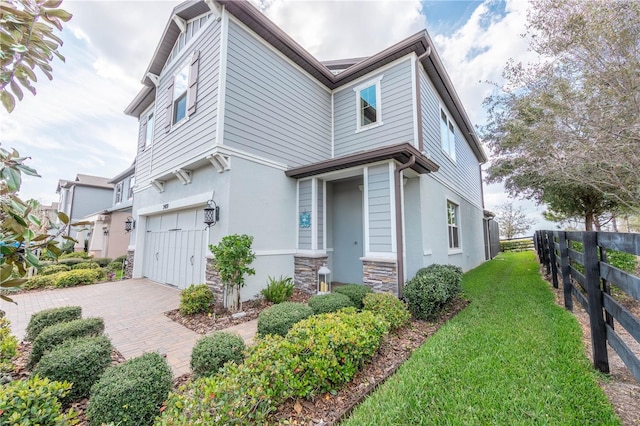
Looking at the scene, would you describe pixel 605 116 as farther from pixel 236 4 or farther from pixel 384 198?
pixel 236 4

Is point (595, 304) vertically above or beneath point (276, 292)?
above

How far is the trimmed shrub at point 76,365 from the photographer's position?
2.49 meters

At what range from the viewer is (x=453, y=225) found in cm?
955

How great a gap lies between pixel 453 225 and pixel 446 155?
2.57 metres

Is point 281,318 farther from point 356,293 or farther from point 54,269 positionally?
point 54,269

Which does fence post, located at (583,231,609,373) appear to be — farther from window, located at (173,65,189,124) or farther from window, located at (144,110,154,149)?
window, located at (144,110,154,149)

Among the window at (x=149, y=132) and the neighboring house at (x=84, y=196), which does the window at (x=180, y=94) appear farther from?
the neighboring house at (x=84, y=196)

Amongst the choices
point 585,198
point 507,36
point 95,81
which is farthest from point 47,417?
point 585,198

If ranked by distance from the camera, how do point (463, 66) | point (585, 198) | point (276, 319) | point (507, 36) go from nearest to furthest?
1. point (276, 319)
2. point (507, 36)
3. point (463, 66)
4. point (585, 198)

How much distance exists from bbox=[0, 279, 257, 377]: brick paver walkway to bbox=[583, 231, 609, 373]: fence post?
4.38 metres

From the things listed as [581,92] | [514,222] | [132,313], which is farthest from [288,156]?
[514,222]

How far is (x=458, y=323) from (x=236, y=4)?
8.19 meters

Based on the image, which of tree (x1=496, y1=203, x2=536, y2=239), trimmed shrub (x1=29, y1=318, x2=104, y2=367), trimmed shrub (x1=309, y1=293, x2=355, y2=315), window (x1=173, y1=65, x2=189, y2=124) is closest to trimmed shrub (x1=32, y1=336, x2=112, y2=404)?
trimmed shrub (x1=29, y1=318, x2=104, y2=367)

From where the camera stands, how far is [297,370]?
254cm
